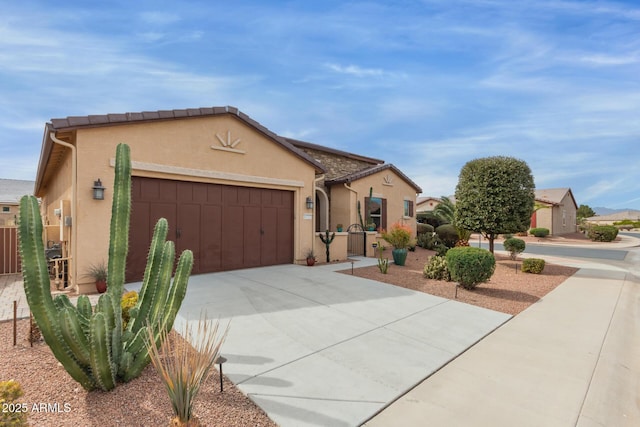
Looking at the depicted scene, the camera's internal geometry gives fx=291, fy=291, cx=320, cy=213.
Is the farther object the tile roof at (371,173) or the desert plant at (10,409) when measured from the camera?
the tile roof at (371,173)

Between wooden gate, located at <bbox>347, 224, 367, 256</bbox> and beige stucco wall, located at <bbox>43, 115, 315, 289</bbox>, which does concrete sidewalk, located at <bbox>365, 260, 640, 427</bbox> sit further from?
wooden gate, located at <bbox>347, 224, 367, 256</bbox>

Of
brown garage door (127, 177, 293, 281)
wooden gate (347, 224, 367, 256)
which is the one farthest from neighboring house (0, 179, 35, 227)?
wooden gate (347, 224, 367, 256)

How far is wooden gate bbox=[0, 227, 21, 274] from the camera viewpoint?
1023cm

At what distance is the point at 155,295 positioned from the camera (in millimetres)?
3475

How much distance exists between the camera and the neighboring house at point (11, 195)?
26.4 meters

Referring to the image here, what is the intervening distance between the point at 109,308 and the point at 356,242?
12.1 meters

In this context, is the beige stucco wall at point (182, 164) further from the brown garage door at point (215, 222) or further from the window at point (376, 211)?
the window at point (376, 211)

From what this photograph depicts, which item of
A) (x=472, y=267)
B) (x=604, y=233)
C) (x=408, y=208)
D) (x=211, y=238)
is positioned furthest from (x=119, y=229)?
(x=604, y=233)

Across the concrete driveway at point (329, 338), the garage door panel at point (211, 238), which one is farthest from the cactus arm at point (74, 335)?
the garage door panel at point (211, 238)

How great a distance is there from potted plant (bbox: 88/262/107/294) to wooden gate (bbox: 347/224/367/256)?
981cm

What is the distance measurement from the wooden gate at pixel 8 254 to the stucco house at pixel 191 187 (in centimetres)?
222

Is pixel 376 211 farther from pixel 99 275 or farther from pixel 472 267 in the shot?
pixel 99 275

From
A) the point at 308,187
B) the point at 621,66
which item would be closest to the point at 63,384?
the point at 308,187

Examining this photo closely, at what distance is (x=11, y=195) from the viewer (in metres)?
28.7
